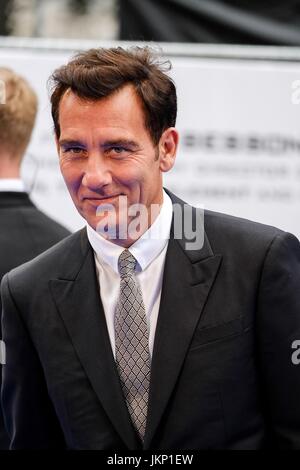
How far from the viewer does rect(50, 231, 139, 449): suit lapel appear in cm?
161

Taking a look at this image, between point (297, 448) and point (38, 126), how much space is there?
1.47 metres

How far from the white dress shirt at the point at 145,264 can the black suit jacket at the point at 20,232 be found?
39 centimetres

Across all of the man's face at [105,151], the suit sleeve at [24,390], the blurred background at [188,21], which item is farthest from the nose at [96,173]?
the blurred background at [188,21]

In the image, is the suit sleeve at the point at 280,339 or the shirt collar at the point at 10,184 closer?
the suit sleeve at the point at 280,339

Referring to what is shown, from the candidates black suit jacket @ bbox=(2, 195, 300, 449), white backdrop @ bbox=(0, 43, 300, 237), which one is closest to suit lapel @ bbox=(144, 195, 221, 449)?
black suit jacket @ bbox=(2, 195, 300, 449)

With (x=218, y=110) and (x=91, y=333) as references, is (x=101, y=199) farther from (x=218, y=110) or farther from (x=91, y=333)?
(x=218, y=110)

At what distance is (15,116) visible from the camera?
209cm

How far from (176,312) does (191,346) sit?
0.08m

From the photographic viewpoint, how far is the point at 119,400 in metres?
1.61

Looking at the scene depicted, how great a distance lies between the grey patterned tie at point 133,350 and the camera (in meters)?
1.63

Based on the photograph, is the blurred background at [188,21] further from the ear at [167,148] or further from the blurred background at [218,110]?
the ear at [167,148]

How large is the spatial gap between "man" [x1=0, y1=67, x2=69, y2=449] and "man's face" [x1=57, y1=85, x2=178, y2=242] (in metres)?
0.47

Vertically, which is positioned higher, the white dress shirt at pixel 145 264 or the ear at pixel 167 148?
the ear at pixel 167 148
